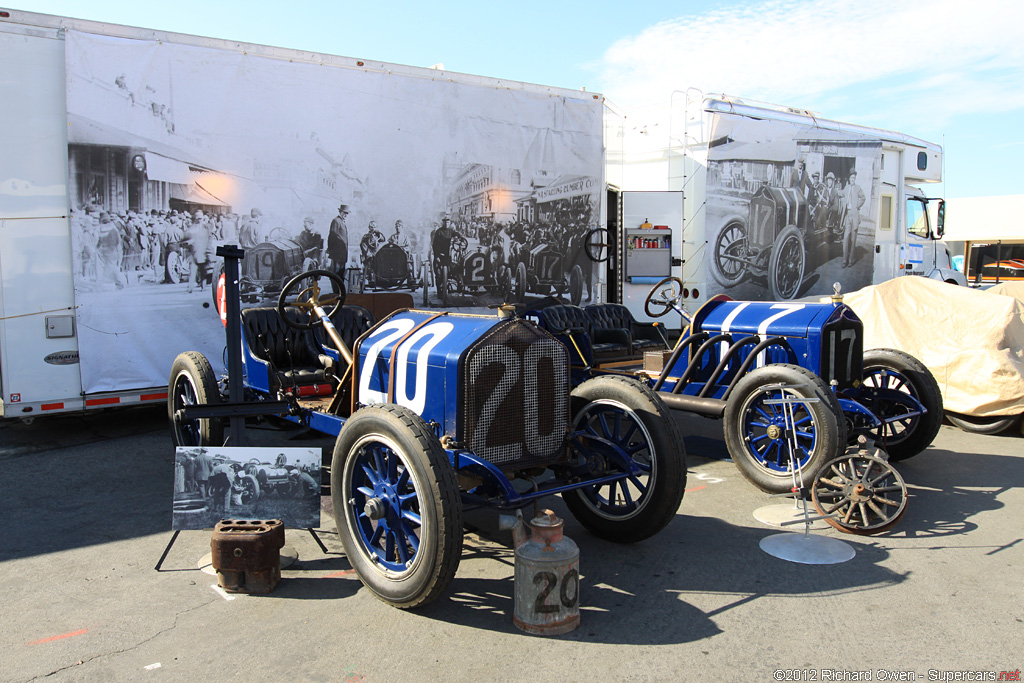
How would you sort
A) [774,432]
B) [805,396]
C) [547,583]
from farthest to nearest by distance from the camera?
[774,432]
[805,396]
[547,583]

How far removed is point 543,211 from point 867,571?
6.85 m

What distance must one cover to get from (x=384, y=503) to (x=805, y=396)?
314cm

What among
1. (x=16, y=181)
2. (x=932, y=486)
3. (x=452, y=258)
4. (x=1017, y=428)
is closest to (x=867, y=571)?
(x=932, y=486)

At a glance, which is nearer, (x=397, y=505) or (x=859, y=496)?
(x=397, y=505)

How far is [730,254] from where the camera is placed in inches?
501

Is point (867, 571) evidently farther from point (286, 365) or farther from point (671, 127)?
point (671, 127)

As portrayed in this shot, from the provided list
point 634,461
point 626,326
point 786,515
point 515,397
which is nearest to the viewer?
point 515,397

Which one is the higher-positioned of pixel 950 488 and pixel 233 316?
pixel 233 316

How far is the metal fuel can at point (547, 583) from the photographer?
3.26m

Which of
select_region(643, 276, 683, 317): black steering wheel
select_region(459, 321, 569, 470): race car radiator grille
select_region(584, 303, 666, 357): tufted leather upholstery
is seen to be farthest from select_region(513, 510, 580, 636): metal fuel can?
select_region(584, 303, 666, 357): tufted leather upholstery

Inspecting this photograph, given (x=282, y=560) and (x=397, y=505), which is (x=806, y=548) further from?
(x=282, y=560)

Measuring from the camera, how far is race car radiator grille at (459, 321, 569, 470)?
151 inches

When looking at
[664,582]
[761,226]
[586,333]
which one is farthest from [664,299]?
[761,226]

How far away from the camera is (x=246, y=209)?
7.86 m
